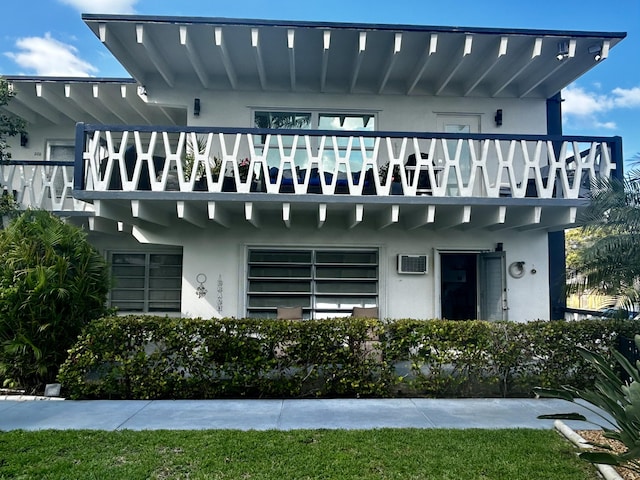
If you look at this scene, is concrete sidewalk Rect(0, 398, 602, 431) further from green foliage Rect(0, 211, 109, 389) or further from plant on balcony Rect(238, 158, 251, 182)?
plant on balcony Rect(238, 158, 251, 182)

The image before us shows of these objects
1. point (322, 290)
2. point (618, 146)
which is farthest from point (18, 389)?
point (618, 146)

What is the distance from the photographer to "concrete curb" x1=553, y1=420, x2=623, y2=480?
362 cm

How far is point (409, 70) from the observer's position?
8758 millimetres

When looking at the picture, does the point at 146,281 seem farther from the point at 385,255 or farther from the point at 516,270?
the point at 516,270

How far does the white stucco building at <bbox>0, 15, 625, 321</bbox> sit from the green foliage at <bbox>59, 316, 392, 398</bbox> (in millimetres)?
2165

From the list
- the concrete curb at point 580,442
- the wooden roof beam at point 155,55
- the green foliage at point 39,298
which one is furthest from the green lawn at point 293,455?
the wooden roof beam at point 155,55

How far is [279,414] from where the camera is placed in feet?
17.1

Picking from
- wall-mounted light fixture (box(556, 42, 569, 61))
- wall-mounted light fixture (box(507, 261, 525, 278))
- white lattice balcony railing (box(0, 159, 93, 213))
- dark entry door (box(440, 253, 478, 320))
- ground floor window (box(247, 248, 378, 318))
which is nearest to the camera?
wall-mounted light fixture (box(556, 42, 569, 61))

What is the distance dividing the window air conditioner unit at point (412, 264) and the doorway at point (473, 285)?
571 mm

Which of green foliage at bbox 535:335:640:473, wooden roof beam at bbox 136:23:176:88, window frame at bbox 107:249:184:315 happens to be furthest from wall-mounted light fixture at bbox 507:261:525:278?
wooden roof beam at bbox 136:23:176:88

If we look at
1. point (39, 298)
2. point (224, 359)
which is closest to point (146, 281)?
point (39, 298)

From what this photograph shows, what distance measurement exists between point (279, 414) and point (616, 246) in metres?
4.85

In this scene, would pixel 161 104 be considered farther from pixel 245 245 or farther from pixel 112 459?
pixel 112 459

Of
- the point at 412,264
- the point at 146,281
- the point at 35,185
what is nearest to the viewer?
the point at 412,264
